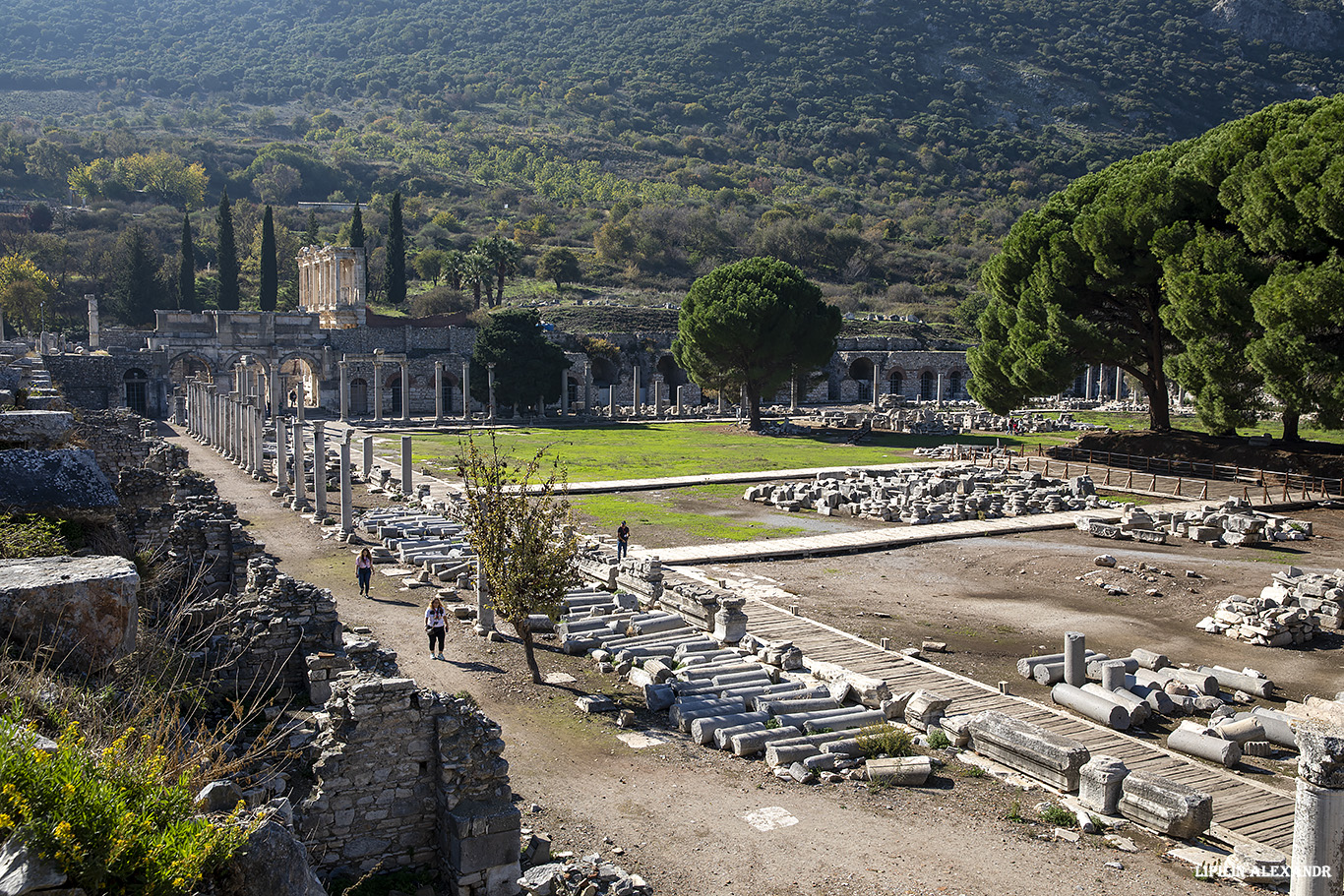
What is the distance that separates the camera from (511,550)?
582 inches

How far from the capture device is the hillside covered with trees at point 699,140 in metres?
112

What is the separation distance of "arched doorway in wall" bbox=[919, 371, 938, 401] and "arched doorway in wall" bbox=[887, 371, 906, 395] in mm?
1340

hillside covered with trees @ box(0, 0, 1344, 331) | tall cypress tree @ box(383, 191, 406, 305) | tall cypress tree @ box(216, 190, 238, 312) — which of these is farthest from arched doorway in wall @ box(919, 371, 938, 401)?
tall cypress tree @ box(216, 190, 238, 312)

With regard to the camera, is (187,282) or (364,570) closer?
(364,570)

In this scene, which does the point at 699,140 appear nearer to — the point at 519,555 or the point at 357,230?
the point at 357,230

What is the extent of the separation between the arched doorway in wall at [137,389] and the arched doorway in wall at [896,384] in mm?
51438

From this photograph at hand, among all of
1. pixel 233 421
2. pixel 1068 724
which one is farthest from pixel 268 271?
pixel 1068 724

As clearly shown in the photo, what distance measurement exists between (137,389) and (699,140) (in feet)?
394

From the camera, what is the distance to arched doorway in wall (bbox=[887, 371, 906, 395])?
7962 centimetres

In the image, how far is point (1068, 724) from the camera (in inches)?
532

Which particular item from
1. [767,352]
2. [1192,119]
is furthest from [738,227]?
[1192,119]

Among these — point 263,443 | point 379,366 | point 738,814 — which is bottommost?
point 738,814

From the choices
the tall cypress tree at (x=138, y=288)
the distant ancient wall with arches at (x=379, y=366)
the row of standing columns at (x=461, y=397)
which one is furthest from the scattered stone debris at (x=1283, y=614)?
the tall cypress tree at (x=138, y=288)

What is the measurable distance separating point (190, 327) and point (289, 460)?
111 feet
